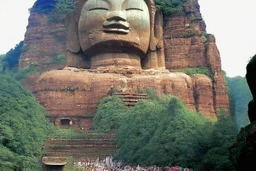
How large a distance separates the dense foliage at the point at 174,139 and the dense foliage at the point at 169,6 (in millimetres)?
12823

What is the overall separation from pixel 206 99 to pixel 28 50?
41.6 feet

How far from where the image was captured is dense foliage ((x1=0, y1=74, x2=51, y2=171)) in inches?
610

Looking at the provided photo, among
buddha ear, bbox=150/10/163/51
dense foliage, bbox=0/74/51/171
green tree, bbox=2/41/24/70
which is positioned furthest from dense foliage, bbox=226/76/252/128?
green tree, bbox=2/41/24/70

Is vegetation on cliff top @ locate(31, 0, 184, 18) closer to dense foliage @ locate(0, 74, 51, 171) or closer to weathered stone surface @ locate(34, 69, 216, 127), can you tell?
weathered stone surface @ locate(34, 69, 216, 127)

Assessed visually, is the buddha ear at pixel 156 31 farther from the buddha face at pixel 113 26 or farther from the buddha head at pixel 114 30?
the buddha face at pixel 113 26

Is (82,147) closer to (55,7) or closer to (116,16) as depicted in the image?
(116,16)

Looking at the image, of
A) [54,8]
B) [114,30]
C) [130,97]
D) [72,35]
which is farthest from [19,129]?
[54,8]

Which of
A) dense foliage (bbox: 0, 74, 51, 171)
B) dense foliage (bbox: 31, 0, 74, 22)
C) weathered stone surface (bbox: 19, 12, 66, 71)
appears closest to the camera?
dense foliage (bbox: 0, 74, 51, 171)

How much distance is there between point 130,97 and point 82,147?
234 inches

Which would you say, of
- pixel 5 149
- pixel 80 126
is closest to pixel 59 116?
pixel 80 126

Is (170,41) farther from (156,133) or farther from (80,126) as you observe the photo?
(156,133)

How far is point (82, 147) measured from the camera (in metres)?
21.2

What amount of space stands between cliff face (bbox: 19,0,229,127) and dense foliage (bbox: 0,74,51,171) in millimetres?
2575

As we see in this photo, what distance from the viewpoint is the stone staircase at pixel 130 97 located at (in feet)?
85.5
